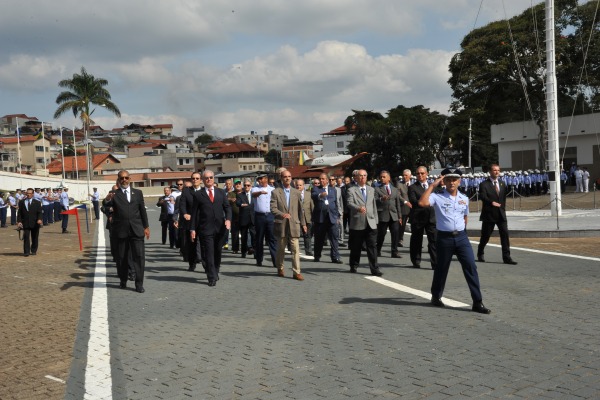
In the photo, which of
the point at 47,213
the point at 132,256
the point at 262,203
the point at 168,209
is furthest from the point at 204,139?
the point at 132,256

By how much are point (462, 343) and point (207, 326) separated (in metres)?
2.95

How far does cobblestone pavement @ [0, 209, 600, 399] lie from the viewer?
17.0ft

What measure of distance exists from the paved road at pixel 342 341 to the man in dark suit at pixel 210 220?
0.57m

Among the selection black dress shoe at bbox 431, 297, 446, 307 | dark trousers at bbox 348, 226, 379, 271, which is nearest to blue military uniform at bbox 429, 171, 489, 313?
black dress shoe at bbox 431, 297, 446, 307

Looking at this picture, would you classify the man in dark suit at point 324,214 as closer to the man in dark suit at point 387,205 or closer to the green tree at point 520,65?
the man in dark suit at point 387,205

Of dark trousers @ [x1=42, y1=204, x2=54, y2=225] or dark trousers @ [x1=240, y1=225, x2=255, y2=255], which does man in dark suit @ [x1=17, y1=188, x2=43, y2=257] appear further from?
dark trousers @ [x1=42, y1=204, x2=54, y2=225]

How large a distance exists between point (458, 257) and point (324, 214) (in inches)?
251

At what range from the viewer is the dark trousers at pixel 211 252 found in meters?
10.7

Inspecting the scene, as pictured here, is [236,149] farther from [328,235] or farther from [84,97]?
[328,235]

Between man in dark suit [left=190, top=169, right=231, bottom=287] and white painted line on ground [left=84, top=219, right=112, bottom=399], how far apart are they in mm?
1766

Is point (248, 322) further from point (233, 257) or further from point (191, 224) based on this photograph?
point (233, 257)

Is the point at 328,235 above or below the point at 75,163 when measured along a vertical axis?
below

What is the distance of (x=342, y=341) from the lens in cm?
658

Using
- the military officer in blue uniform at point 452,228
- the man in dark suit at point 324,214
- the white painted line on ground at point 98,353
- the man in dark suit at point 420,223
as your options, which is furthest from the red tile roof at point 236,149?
the military officer in blue uniform at point 452,228
